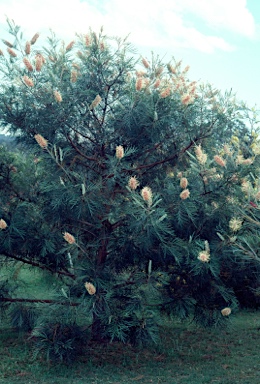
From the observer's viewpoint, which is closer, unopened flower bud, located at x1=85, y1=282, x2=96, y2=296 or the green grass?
unopened flower bud, located at x1=85, y1=282, x2=96, y2=296

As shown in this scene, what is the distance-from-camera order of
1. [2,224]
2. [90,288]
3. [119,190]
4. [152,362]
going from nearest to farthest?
[90,288], [2,224], [119,190], [152,362]

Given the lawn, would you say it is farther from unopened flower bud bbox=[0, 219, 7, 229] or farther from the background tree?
unopened flower bud bbox=[0, 219, 7, 229]

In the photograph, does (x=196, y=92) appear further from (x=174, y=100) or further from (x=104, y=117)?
(x=104, y=117)

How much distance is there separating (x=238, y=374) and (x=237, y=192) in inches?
85.0

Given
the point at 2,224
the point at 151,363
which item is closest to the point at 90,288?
the point at 2,224

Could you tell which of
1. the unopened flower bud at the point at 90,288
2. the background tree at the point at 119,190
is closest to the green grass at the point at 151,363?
the background tree at the point at 119,190

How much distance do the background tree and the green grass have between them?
0.31m

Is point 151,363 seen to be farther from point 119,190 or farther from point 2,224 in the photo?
point 2,224

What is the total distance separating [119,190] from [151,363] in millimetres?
2161

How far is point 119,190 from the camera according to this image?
5957 mm

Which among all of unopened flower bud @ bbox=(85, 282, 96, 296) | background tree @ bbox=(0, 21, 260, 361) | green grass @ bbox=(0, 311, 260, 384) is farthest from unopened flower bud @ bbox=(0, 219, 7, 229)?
green grass @ bbox=(0, 311, 260, 384)

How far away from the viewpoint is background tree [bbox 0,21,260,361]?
17.6 feet

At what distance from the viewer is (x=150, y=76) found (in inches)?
237

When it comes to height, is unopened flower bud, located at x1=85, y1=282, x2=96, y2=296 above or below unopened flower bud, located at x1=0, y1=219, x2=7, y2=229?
below
